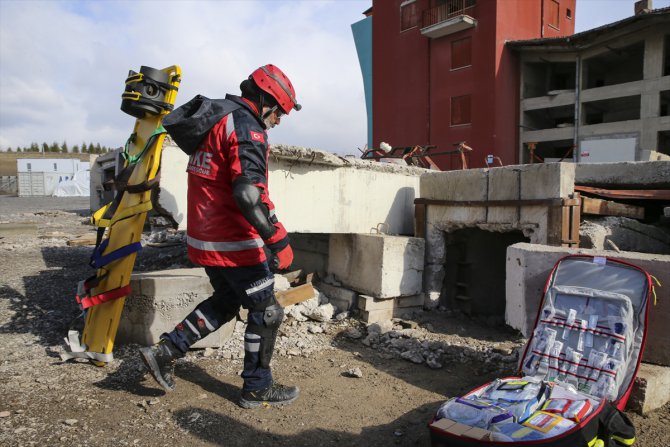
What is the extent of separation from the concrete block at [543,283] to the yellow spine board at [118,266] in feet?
9.28

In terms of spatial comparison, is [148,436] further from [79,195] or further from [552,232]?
[79,195]

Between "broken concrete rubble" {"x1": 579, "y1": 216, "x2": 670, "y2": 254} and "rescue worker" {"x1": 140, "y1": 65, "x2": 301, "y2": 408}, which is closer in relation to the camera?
"rescue worker" {"x1": 140, "y1": 65, "x2": 301, "y2": 408}

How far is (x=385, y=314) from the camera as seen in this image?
4910mm

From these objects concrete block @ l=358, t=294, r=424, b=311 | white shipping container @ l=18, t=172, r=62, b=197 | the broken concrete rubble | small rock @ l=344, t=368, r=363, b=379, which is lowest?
small rock @ l=344, t=368, r=363, b=379

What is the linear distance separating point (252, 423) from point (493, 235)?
4.11 m

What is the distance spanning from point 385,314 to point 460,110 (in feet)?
54.8

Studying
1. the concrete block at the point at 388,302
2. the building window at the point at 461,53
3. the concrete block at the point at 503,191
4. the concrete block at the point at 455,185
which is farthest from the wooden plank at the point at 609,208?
the building window at the point at 461,53

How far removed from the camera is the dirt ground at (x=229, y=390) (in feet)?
8.17

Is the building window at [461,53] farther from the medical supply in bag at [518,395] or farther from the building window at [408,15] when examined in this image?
the medical supply in bag at [518,395]

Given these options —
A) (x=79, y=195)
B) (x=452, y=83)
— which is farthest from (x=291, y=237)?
(x=79, y=195)

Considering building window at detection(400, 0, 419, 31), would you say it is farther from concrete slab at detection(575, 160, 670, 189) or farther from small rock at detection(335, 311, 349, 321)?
small rock at detection(335, 311, 349, 321)

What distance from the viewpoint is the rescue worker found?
2.72 m

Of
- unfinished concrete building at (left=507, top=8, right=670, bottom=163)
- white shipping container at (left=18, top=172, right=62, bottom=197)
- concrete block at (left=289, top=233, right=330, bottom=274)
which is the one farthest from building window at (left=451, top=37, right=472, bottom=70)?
white shipping container at (left=18, top=172, right=62, bottom=197)

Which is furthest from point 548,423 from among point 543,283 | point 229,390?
point 229,390
